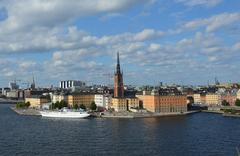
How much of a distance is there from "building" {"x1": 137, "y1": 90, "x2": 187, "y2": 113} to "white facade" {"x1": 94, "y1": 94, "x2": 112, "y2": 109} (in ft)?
17.5

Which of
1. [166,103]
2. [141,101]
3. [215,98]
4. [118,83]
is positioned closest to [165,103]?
[166,103]

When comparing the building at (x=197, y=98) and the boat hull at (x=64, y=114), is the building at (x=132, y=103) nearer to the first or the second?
the boat hull at (x=64, y=114)

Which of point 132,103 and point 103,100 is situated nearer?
point 132,103

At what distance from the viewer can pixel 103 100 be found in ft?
172

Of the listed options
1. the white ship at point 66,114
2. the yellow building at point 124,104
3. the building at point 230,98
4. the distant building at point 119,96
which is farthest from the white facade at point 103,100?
the building at point 230,98

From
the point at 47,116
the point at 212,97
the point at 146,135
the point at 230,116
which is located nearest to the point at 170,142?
the point at 146,135

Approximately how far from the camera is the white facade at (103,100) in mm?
51000

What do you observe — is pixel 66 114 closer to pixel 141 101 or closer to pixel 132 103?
pixel 132 103

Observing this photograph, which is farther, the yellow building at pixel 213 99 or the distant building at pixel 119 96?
→ the yellow building at pixel 213 99

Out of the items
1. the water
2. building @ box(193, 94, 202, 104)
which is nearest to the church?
building @ box(193, 94, 202, 104)

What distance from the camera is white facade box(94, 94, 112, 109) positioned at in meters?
51.0

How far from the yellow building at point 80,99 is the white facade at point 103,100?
0.95 metres

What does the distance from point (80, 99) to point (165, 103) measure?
41.4 feet

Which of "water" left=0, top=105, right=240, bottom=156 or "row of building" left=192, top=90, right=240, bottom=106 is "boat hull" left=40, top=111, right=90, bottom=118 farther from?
"row of building" left=192, top=90, right=240, bottom=106
